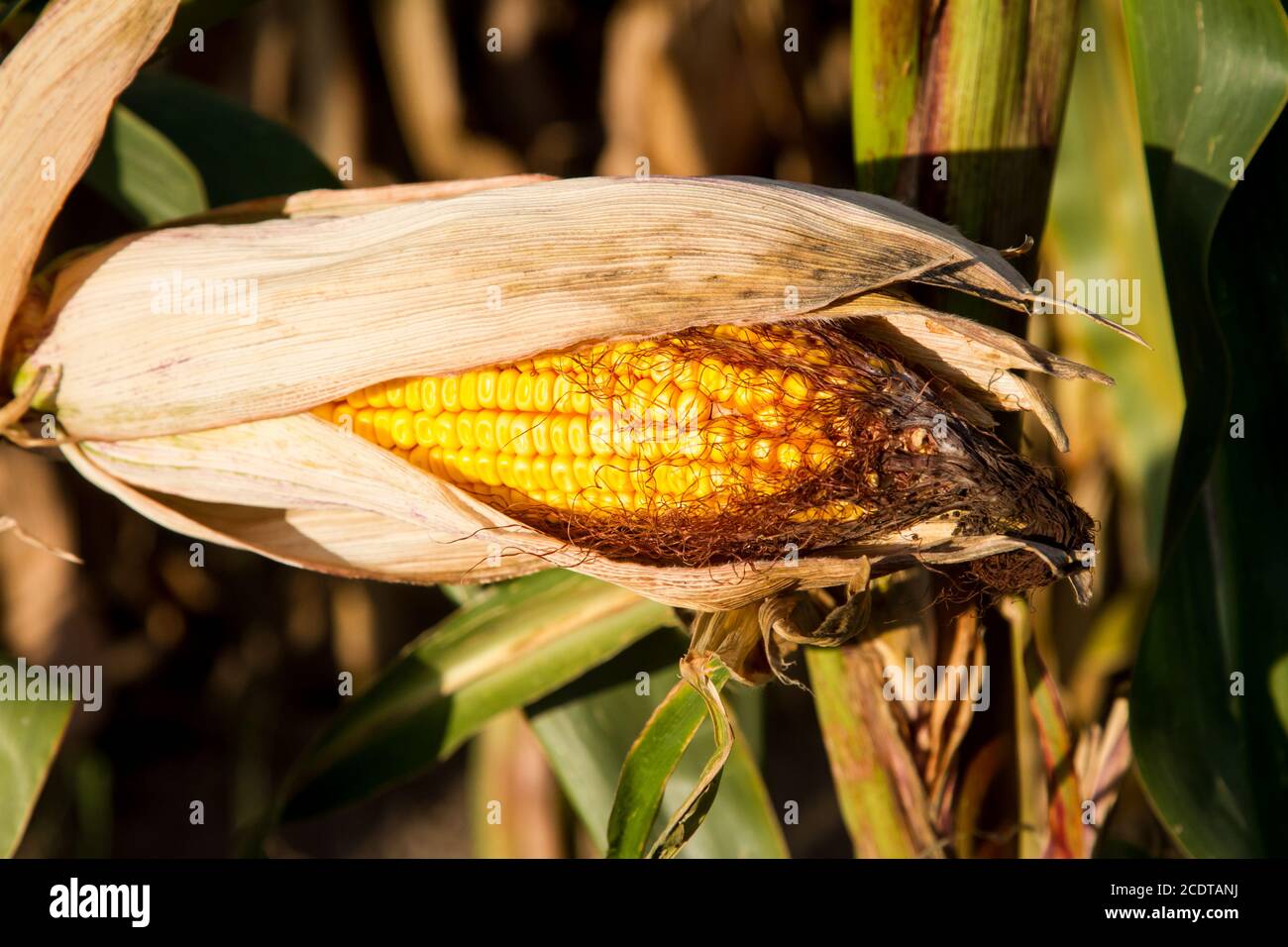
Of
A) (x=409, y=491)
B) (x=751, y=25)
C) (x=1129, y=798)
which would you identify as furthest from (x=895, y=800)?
(x=751, y=25)

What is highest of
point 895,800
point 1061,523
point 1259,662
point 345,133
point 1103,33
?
point 345,133

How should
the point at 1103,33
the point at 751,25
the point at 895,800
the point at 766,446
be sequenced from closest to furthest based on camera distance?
the point at 766,446 < the point at 895,800 < the point at 1103,33 < the point at 751,25

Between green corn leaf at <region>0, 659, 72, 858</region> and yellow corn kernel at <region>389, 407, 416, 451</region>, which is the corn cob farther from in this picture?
green corn leaf at <region>0, 659, 72, 858</region>

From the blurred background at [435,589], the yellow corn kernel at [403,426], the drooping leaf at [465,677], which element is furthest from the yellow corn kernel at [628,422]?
the blurred background at [435,589]

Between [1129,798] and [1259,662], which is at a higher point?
[1259,662]

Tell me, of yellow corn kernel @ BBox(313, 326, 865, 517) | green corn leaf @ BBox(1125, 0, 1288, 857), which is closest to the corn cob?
yellow corn kernel @ BBox(313, 326, 865, 517)

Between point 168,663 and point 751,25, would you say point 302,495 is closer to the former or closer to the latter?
point 751,25
